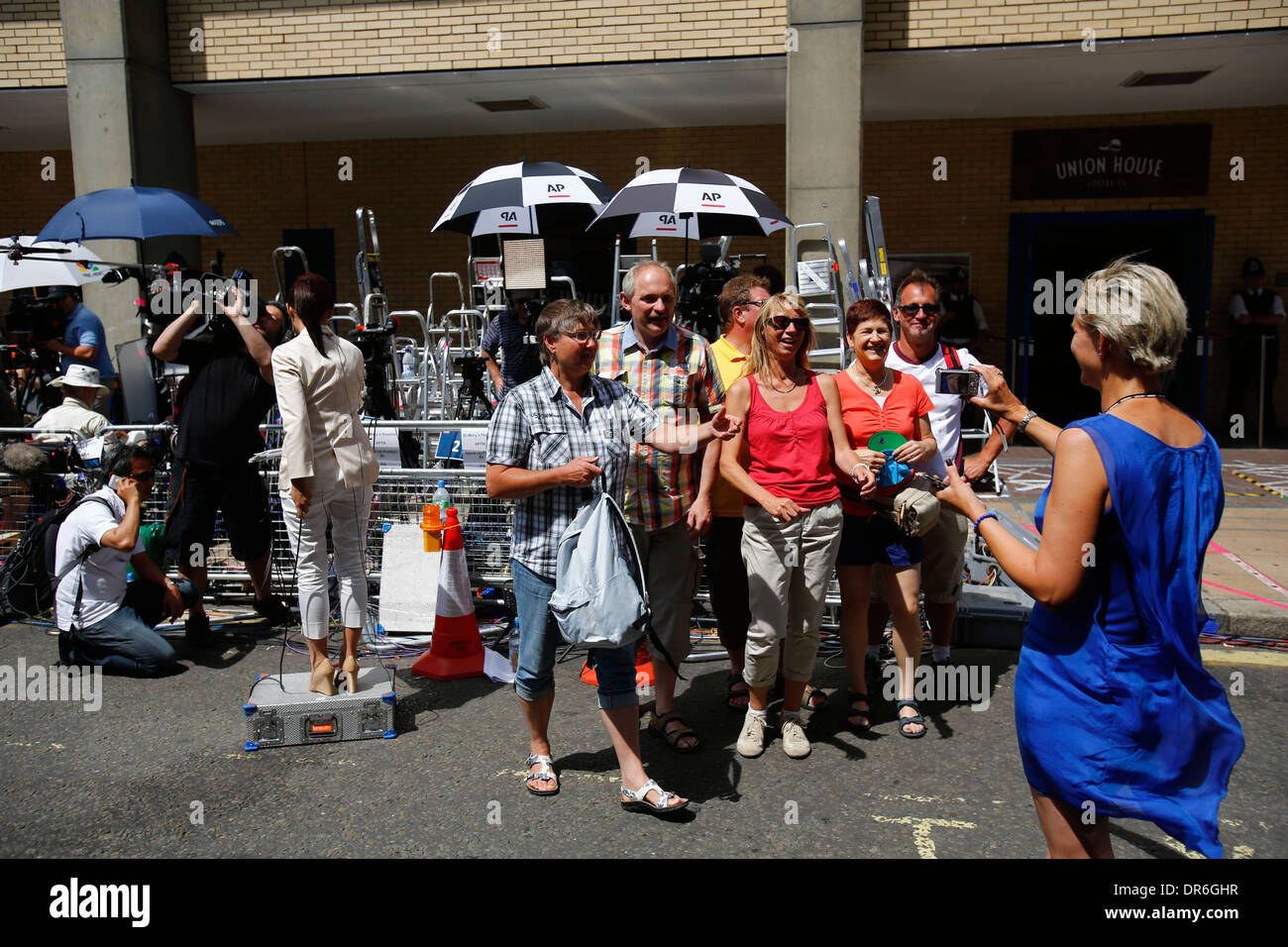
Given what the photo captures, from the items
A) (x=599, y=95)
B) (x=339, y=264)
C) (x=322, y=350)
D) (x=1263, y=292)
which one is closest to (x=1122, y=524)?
(x=322, y=350)

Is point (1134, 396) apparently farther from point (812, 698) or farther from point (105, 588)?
point (105, 588)

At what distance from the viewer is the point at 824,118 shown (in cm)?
1014

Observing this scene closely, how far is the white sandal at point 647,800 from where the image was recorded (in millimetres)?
3775

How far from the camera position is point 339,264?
14.9 metres

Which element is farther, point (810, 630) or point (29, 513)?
point (29, 513)

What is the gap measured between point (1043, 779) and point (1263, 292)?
42.1 feet

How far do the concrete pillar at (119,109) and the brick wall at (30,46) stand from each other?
0.53 metres

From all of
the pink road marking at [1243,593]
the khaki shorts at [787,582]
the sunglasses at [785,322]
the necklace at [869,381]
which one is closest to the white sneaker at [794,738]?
the khaki shorts at [787,582]

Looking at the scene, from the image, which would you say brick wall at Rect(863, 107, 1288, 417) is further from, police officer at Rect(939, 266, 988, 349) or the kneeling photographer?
the kneeling photographer

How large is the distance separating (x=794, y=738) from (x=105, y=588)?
12.5 feet

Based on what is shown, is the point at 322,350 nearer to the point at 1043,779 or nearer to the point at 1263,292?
the point at 1043,779

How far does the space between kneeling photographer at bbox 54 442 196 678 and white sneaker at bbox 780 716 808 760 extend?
3401 millimetres
